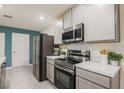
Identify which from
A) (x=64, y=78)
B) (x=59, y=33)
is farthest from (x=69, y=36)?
(x=64, y=78)

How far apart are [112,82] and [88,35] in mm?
1054

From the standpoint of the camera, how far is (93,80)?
1490mm

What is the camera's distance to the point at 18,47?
18.6 feet

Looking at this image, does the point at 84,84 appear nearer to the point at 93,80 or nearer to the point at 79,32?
the point at 93,80

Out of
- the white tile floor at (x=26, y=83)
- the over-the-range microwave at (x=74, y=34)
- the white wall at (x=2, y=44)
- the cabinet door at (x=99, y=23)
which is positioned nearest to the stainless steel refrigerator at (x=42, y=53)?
the white tile floor at (x=26, y=83)

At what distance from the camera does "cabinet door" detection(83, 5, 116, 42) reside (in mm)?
1574

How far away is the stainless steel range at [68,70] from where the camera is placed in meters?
1.98

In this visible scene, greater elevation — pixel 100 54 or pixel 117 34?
pixel 117 34

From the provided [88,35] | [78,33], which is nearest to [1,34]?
[78,33]

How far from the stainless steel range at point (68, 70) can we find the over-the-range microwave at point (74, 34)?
36 centimetres

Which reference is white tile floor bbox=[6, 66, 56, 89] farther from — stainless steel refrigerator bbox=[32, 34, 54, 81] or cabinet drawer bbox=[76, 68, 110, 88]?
cabinet drawer bbox=[76, 68, 110, 88]

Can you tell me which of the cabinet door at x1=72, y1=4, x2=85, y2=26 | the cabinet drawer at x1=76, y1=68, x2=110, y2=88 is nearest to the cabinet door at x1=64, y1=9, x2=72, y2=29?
the cabinet door at x1=72, y1=4, x2=85, y2=26
